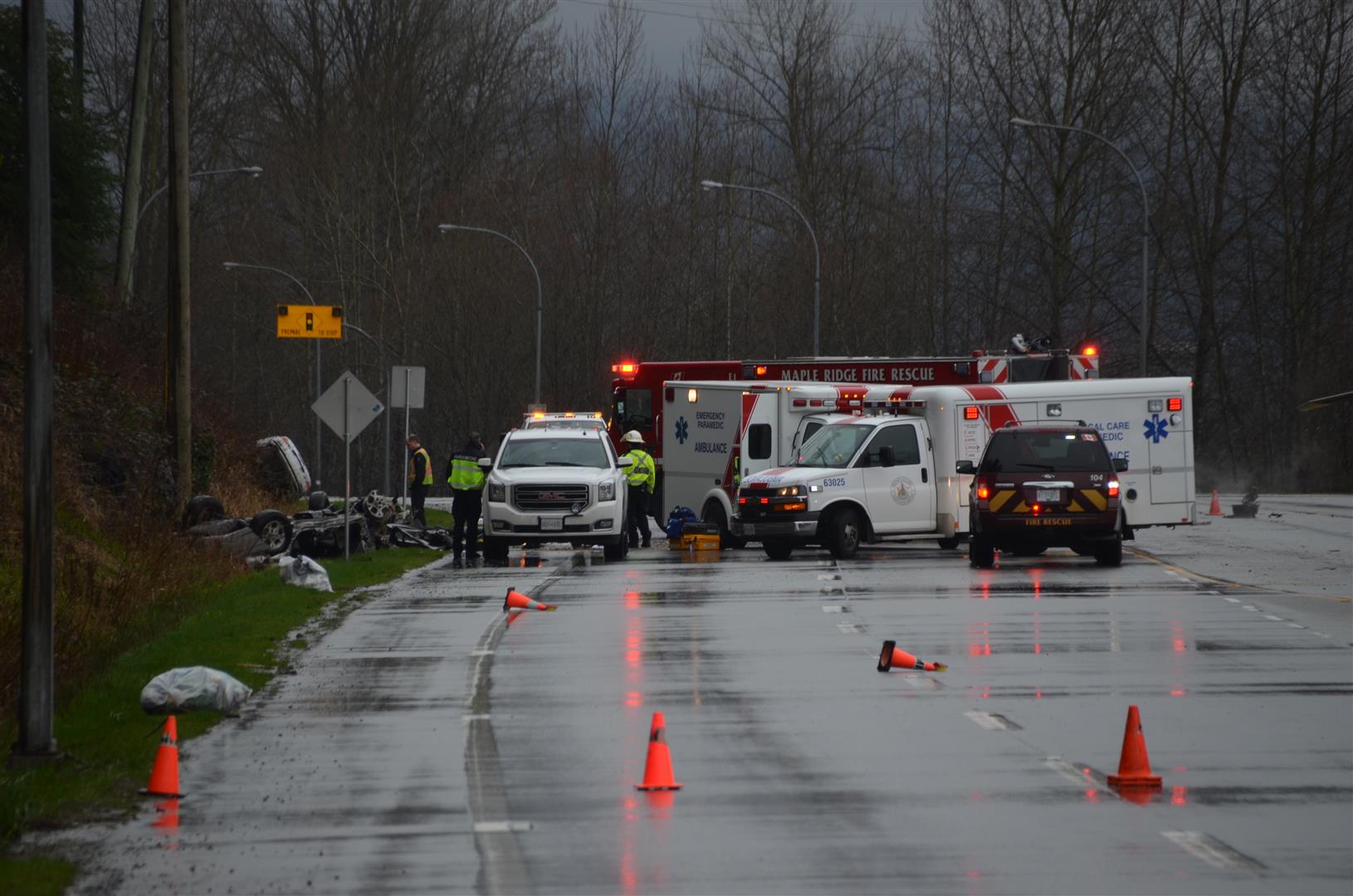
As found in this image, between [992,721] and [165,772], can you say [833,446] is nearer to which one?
[992,721]

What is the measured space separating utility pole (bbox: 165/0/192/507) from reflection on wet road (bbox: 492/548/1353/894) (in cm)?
935

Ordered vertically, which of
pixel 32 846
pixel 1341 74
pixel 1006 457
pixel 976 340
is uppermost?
pixel 1341 74

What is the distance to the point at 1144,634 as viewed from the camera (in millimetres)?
16500

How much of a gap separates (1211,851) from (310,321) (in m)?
32.8

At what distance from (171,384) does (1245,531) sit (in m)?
18.5

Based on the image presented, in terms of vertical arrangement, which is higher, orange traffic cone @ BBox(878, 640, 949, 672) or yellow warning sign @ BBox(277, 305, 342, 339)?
yellow warning sign @ BBox(277, 305, 342, 339)

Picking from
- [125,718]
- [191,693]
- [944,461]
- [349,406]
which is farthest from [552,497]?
[125,718]

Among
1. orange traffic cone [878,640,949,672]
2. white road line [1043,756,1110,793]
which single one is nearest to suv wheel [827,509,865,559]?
orange traffic cone [878,640,949,672]

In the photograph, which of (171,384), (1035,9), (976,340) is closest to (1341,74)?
(1035,9)

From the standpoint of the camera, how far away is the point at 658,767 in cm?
960

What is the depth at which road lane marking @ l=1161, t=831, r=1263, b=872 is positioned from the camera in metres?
7.82

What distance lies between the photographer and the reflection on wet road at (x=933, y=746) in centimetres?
793

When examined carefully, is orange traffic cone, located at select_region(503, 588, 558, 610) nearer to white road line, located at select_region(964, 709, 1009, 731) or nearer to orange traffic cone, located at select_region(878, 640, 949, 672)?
orange traffic cone, located at select_region(878, 640, 949, 672)

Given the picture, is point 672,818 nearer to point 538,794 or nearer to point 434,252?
point 538,794
